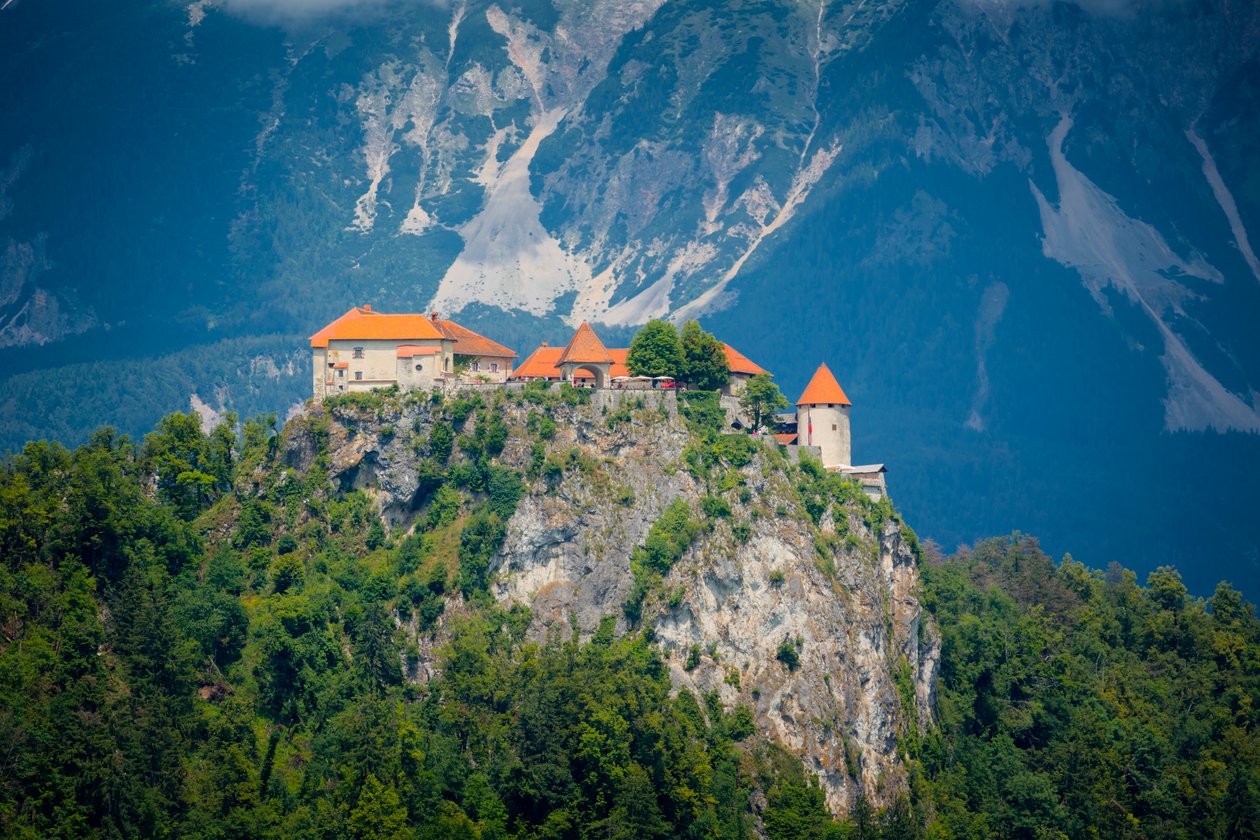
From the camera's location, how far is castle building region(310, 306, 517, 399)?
11844cm

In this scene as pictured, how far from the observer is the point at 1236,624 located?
14000cm

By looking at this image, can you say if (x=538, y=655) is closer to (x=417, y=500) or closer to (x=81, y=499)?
(x=417, y=500)

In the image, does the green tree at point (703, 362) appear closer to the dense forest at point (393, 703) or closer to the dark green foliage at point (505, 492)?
the dense forest at point (393, 703)

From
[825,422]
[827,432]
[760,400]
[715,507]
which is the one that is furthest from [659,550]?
[825,422]

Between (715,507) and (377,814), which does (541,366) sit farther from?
(377,814)

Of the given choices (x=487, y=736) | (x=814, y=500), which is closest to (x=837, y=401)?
(x=814, y=500)

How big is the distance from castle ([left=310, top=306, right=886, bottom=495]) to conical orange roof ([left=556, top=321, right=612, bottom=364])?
0.21 feet

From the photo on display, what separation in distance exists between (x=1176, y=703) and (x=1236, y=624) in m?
13.8

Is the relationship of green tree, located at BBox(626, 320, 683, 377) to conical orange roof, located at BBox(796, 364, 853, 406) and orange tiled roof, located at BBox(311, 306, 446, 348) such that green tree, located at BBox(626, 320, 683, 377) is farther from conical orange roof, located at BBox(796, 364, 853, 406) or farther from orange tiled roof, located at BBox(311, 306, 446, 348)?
orange tiled roof, located at BBox(311, 306, 446, 348)

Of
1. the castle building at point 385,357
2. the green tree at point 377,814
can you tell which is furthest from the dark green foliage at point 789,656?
the castle building at point 385,357

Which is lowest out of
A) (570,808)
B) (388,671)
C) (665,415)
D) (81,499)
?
(570,808)

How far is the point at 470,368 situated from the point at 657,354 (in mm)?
12002

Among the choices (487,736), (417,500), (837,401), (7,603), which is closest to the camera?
(7,603)

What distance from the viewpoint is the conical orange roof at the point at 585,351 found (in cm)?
11994
